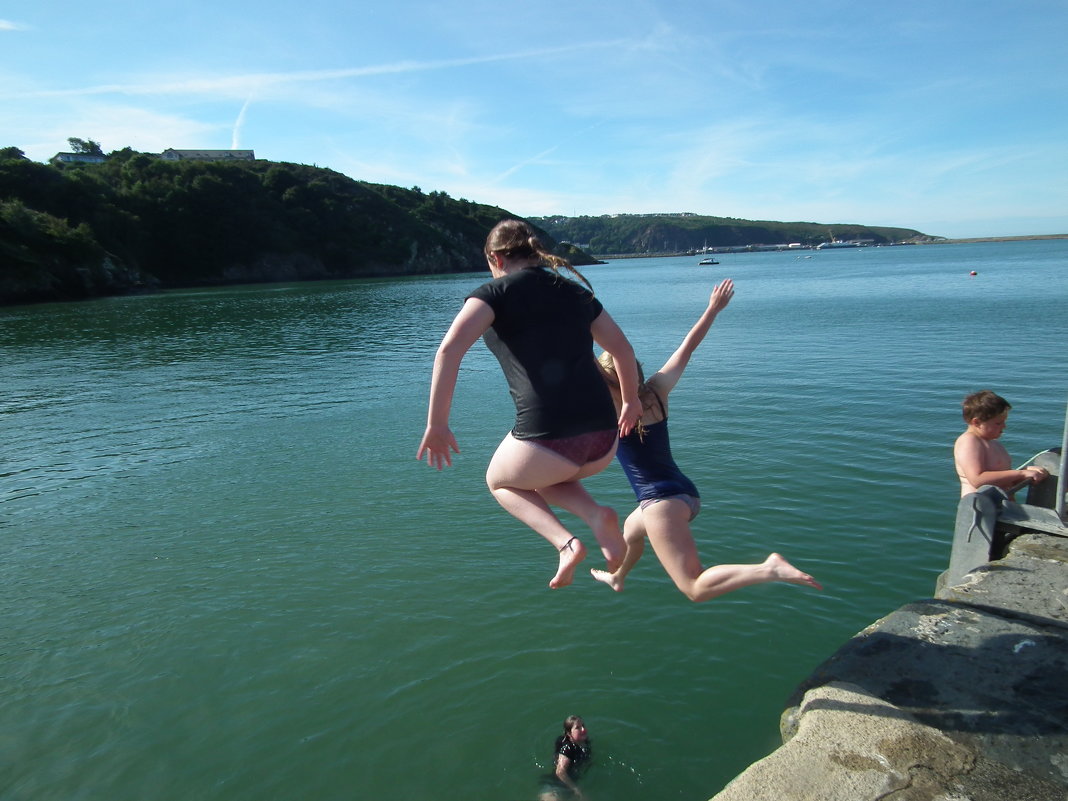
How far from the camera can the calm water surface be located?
5.24 m

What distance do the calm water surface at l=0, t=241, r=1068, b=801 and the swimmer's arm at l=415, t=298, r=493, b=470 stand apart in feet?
8.83

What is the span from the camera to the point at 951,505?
9312mm

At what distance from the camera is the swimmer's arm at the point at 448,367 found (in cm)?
347

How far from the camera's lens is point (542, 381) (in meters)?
3.70

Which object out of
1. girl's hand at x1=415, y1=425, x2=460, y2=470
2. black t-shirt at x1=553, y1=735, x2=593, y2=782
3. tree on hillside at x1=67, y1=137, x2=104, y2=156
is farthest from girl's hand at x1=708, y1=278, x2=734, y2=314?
tree on hillside at x1=67, y1=137, x2=104, y2=156

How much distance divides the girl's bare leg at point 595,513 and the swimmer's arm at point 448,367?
713mm

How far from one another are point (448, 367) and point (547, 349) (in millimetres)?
515

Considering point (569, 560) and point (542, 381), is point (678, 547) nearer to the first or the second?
point (569, 560)

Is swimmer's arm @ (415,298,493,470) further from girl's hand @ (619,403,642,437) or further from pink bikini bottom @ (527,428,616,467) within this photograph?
girl's hand @ (619,403,642,437)

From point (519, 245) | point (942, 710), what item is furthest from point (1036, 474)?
point (519, 245)

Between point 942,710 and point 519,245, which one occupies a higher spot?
point 519,245

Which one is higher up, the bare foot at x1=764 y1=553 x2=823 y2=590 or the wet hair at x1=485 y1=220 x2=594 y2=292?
the wet hair at x1=485 y1=220 x2=594 y2=292

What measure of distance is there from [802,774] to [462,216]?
497 ft

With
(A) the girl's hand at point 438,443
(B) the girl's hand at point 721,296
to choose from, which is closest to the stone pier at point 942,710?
(A) the girl's hand at point 438,443
